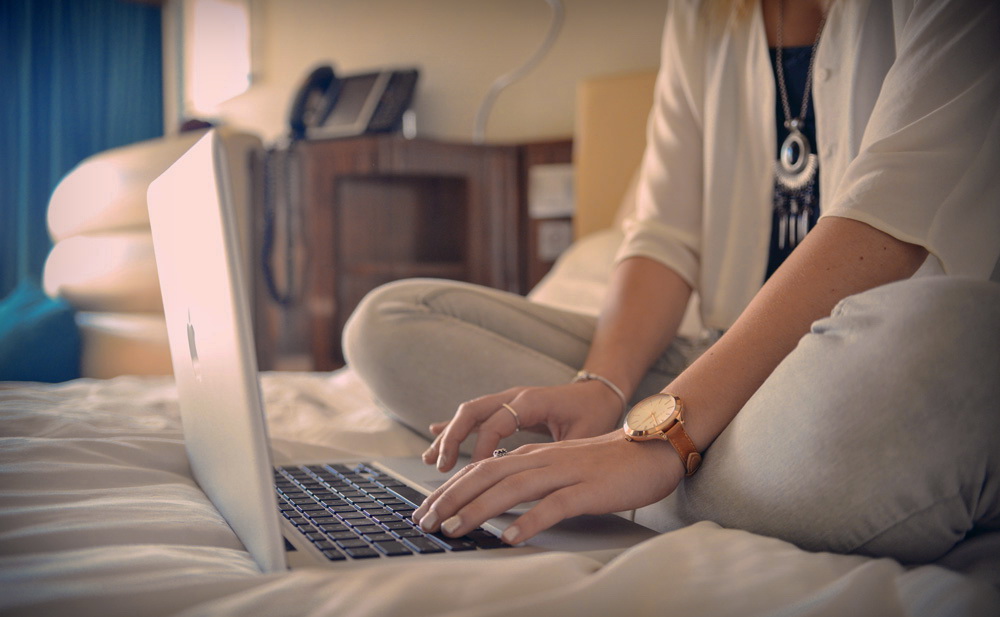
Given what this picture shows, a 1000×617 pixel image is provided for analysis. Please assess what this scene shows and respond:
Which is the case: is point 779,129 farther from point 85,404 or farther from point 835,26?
point 85,404

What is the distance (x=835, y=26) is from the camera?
98 cm

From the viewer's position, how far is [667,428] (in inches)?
24.0

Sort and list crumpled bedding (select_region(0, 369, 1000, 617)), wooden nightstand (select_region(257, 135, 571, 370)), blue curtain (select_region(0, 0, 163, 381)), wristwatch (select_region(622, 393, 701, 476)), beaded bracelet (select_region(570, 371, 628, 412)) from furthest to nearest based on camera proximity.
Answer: blue curtain (select_region(0, 0, 163, 381))
wooden nightstand (select_region(257, 135, 571, 370))
beaded bracelet (select_region(570, 371, 628, 412))
wristwatch (select_region(622, 393, 701, 476))
crumpled bedding (select_region(0, 369, 1000, 617))

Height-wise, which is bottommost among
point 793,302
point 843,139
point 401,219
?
point 401,219

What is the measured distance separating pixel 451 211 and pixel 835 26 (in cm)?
162

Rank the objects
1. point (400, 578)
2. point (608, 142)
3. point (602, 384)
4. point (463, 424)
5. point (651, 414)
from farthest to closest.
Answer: point (608, 142) < point (602, 384) < point (463, 424) < point (651, 414) < point (400, 578)

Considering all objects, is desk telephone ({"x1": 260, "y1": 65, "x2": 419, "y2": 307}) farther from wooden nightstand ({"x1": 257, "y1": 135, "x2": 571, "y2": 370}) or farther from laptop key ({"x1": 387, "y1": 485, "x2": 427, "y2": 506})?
laptop key ({"x1": 387, "y1": 485, "x2": 427, "y2": 506})

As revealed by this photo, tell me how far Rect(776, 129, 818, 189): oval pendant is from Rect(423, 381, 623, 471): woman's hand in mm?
385

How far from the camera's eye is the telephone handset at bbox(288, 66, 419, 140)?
2404 millimetres

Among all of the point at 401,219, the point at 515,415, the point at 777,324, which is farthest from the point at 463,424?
the point at 401,219

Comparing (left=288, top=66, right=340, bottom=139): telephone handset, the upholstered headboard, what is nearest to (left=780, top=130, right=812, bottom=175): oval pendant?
the upholstered headboard

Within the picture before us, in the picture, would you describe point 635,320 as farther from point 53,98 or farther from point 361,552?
point 53,98

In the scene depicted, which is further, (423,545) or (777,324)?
(777,324)

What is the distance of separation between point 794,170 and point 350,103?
1.75 m
